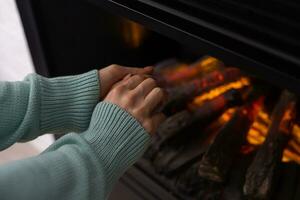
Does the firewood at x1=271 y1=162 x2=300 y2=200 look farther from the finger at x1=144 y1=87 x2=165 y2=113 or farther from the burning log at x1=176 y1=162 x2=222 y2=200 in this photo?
the finger at x1=144 y1=87 x2=165 y2=113

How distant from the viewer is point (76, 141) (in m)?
0.55

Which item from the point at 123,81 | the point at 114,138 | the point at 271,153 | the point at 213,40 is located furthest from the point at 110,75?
the point at 271,153

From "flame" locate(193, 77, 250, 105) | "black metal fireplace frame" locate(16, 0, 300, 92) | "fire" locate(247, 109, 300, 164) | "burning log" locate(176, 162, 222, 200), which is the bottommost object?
"burning log" locate(176, 162, 222, 200)

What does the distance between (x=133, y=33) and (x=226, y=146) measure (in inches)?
12.5

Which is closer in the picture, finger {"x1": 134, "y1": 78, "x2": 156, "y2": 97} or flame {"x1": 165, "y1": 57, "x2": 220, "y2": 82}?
finger {"x1": 134, "y1": 78, "x2": 156, "y2": 97}

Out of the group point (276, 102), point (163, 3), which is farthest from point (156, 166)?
point (163, 3)

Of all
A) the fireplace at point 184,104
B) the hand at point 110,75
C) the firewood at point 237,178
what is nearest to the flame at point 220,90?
the fireplace at point 184,104

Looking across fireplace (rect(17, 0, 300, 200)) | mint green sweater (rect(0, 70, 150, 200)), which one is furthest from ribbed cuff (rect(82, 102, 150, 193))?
fireplace (rect(17, 0, 300, 200))

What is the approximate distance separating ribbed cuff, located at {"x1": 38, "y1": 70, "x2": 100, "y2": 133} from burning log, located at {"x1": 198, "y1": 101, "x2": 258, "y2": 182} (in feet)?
0.81

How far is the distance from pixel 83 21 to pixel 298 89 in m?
0.48

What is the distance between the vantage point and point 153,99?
0.61 m

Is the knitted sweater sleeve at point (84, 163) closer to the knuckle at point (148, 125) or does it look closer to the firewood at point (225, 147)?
the knuckle at point (148, 125)

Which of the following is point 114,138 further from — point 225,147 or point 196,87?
point 196,87

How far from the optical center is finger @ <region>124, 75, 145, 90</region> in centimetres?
63
